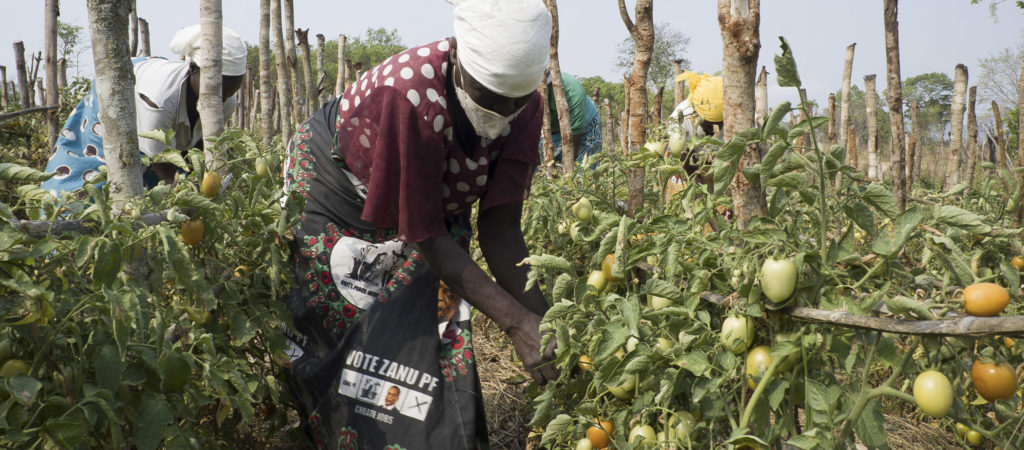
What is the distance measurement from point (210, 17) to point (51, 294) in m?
1.72

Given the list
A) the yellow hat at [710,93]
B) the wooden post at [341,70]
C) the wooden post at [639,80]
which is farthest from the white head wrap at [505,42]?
the wooden post at [341,70]

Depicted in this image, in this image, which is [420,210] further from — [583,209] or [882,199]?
[882,199]

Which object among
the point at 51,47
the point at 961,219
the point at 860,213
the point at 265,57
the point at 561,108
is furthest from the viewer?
the point at 265,57

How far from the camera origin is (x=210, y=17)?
2.50 m

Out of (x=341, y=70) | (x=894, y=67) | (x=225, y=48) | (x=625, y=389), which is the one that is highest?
(x=341, y=70)

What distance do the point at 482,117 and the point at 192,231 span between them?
726 mm

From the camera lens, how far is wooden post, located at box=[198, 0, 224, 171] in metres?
2.35

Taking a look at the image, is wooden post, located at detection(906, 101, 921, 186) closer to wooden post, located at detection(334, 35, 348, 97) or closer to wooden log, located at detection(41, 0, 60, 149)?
wooden log, located at detection(41, 0, 60, 149)

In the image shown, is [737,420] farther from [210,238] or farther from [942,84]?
[942,84]

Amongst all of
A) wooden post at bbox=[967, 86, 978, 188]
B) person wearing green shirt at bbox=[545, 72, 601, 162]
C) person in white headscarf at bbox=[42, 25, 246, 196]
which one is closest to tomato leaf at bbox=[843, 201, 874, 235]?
person in white headscarf at bbox=[42, 25, 246, 196]

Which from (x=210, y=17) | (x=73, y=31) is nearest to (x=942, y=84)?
(x=73, y=31)

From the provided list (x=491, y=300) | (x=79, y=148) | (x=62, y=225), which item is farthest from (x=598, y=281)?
(x=79, y=148)

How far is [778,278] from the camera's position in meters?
1.11

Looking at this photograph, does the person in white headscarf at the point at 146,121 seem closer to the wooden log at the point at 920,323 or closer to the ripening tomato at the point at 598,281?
the ripening tomato at the point at 598,281
